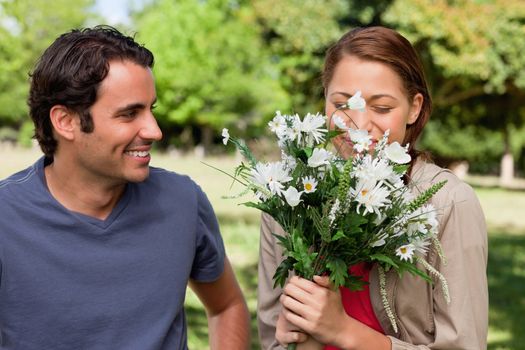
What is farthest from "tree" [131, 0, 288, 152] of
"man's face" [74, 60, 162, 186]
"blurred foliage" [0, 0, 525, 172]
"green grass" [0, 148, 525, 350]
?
"man's face" [74, 60, 162, 186]

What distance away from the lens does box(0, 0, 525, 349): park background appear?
1096 cm

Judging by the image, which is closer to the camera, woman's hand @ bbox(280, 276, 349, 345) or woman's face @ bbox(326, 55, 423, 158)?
woman's hand @ bbox(280, 276, 349, 345)

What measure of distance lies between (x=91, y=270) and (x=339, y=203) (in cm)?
92

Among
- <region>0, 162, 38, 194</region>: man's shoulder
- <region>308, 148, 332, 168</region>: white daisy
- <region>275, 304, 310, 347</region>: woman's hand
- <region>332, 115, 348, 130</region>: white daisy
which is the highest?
<region>332, 115, 348, 130</region>: white daisy

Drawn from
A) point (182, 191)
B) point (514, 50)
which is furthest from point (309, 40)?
point (182, 191)

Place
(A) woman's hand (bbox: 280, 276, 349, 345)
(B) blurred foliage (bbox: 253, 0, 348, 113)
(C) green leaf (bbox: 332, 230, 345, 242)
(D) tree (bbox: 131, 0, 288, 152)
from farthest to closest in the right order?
(D) tree (bbox: 131, 0, 288, 152), (B) blurred foliage (bbox: 253, 0, 348, 113), (A) woman's hand (bbox: 280, 276, 349, 345), (C) green leaf (bbox: 332, 230, 345, 242)

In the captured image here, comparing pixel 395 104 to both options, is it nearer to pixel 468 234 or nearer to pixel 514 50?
pixel 468 234

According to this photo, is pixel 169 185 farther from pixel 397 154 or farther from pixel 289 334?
pixel 397 154

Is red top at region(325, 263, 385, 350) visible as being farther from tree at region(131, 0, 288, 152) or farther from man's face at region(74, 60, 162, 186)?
tree at region(131, 0, 288, 152)

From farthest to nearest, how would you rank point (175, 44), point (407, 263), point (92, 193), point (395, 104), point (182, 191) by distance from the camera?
point (175, 44) → point (182, 191) → point (92, 193) → point (395, 104) → point (407, 263)

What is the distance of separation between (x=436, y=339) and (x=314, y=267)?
1.56 feet

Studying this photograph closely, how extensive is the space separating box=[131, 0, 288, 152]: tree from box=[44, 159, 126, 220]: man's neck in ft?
122

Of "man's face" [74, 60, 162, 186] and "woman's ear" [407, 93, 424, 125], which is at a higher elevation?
"woman's ear" [407, 93, 424, 125]

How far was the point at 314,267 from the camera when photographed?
2305mm
